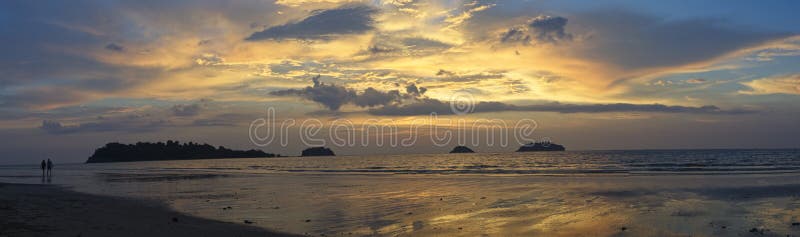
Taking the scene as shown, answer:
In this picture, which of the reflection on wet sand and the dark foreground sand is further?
the reflection on wet sand

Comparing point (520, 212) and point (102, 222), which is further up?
point (102, 222)

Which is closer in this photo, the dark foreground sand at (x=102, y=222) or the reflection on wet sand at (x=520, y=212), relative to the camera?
the dark foreground sand at (x=102, y=222)

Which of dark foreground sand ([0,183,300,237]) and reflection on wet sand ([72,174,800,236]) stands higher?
dark foreground sand ([0,183,300,237])

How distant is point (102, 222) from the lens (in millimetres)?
16766

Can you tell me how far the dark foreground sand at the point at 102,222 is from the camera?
575 inches

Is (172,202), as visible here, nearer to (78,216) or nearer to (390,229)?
(78,216)

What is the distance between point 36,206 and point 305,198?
1081 centimetres

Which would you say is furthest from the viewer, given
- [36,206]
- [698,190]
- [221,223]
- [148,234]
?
[698,190]

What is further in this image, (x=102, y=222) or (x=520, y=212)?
(x=520, y=212)

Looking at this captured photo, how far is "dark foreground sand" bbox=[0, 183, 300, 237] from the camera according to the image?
48.0 feet

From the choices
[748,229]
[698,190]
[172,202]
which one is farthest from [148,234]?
[698,190]

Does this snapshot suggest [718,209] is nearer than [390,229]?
No

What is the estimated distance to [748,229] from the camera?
50.4ft

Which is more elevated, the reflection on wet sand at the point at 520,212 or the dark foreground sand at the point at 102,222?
the dark foreground sand at the point at 102,222
